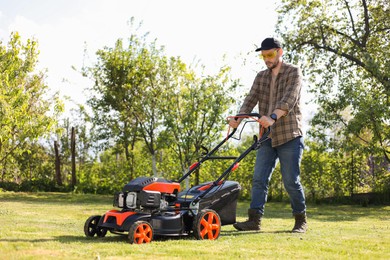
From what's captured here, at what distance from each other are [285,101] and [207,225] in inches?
57.6

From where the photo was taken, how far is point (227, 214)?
18.3 feet

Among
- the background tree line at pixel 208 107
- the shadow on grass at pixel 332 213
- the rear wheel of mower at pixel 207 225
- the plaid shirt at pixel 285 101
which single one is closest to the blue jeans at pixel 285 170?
the plaid shirt at pixel 285 101

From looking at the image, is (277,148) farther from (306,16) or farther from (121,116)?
(121,116)

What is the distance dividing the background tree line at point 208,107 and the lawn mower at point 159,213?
836 centimetres

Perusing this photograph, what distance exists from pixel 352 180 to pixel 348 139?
1.88 metres

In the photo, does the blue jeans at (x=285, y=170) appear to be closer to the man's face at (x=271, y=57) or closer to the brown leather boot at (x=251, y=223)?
the brown leather boot at (x=251, y=223)

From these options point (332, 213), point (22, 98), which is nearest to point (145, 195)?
point (332, 213)

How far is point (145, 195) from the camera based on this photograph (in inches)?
187

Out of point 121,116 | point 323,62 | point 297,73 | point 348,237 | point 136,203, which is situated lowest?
point 348,237

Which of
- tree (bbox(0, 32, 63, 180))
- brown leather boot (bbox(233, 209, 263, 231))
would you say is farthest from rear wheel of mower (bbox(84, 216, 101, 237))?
tree (bbox(0, 32, 63, 180))

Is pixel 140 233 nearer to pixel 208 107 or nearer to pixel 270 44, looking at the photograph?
pixel 270 44

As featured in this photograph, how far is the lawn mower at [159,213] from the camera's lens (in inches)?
185

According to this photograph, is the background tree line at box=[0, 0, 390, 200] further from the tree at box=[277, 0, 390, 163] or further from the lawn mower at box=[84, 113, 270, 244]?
the lawn mower at box=[84, 113, 270, 244]

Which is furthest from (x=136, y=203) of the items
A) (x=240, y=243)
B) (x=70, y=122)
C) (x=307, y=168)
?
(x=70, y=122)
